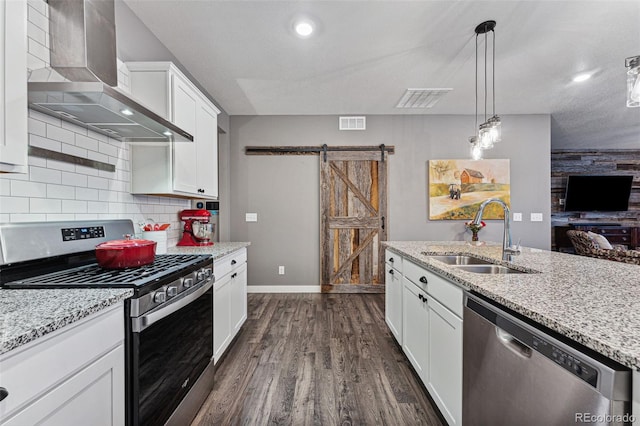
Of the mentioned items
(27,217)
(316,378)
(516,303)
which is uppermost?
(27,217)

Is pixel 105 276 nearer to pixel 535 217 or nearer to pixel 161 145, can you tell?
pixel 161 145

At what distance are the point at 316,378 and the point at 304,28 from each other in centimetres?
266

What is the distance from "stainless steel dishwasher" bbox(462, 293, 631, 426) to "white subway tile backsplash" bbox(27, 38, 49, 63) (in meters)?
2.33

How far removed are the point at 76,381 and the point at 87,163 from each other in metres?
1.30

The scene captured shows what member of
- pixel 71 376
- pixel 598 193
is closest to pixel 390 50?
pixel 71 376

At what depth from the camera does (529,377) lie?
912 millimetres

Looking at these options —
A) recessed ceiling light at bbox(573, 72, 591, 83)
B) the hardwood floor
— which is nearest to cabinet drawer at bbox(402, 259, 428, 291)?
the hardwood floor

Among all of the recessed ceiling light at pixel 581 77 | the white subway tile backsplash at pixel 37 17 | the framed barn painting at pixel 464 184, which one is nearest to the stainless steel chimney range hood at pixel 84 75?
the white subway tile backsplash at pixel 37 17

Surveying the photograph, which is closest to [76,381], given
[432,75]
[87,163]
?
[87,163]

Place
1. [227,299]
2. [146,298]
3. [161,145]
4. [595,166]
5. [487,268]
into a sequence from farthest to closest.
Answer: [595,166] < [227,299] < [161,145] < [487,268] < [146,298]

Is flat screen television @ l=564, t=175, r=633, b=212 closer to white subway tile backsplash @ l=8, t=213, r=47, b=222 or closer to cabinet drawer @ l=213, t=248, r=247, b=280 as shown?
cabinet drawer @ l=213, t=248, r=247, b=280

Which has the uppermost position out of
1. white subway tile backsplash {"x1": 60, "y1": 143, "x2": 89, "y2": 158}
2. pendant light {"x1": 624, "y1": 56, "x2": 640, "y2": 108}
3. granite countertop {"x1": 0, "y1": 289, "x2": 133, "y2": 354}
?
pendant light {"x1": 624, "y1": 56, "x2": 640, "y2": 108}

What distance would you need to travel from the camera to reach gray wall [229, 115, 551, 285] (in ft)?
14.1

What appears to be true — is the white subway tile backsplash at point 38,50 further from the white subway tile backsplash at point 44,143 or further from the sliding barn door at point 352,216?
the sliding barn door at point 352,216
